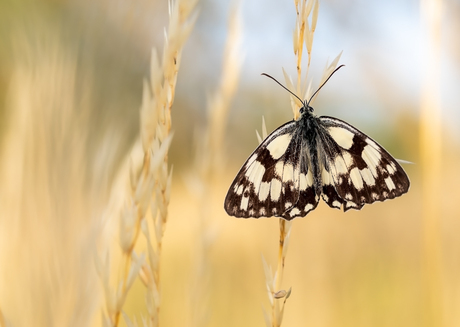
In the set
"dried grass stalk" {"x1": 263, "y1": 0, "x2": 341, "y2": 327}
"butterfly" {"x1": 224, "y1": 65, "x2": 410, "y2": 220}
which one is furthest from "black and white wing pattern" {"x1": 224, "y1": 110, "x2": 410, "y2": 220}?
"dried grass stalk" {"x1": 263, "y1": 0, "x2": 341, "y2": 327}

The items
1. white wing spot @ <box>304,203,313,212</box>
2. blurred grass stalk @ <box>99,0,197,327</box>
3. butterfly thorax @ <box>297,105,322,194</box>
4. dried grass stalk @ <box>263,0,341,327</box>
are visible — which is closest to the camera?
blurred grass stalk @ <box>99,0,197,327</box>

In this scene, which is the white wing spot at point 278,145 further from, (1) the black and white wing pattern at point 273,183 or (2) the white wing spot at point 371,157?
(2) the white wing spot at point 371,157

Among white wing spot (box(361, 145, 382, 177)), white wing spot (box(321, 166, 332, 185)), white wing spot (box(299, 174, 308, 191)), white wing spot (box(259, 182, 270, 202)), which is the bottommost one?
white wing spot (box(259, 182, 270, 202))

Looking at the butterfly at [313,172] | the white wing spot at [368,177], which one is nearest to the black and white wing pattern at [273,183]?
the butterfly at [313,172]

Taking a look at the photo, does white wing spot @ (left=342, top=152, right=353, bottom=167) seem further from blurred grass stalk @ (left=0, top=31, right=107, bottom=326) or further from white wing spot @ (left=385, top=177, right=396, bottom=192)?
blurred grass stalk @ (left=0, top=31, right=107, bottom=326)

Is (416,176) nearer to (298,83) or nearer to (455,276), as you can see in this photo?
(455,276)

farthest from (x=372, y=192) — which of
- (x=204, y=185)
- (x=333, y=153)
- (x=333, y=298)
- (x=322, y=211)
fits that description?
(x=322, y=211)

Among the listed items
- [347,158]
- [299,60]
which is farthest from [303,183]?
[299,60]
